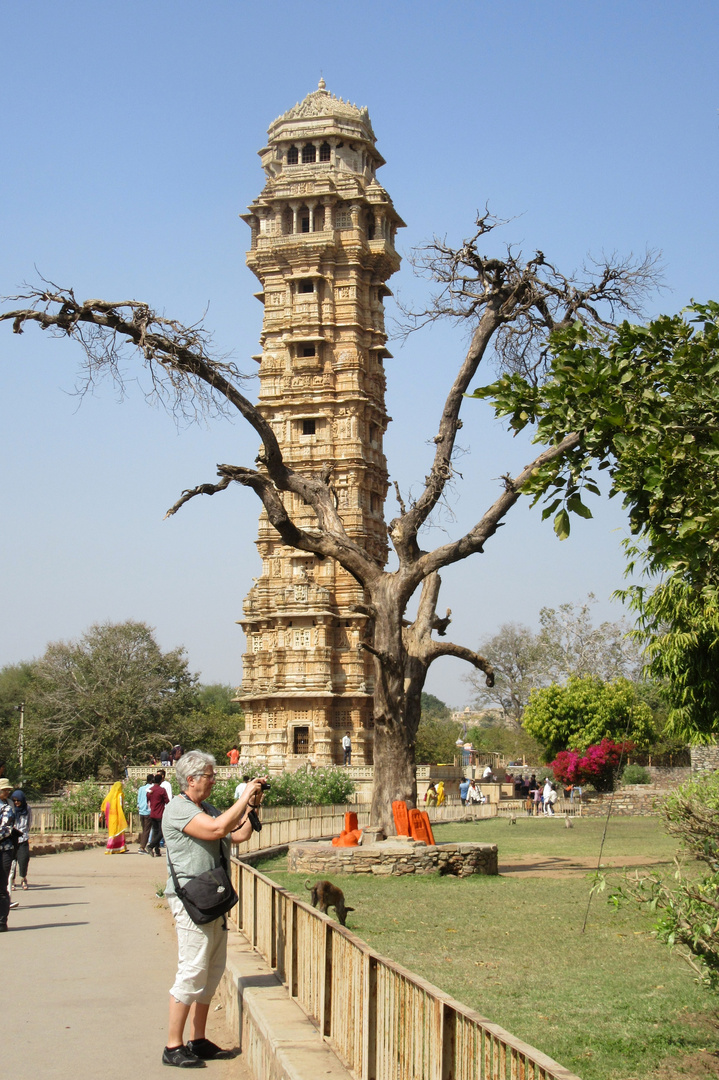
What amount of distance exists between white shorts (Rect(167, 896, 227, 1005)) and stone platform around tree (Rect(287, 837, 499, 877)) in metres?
9.13

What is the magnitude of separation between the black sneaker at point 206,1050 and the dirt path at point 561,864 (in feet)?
32.7

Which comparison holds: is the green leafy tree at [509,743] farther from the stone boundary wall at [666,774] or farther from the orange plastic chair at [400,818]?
the orange plastic chair at [400,818]

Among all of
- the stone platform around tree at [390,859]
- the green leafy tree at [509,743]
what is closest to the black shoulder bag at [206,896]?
the stone platform around tree at [390,859]

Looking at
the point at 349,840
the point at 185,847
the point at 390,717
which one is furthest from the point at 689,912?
the point at 390,717

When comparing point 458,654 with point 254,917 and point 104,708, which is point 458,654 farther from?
point 104,708

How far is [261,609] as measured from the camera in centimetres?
4338

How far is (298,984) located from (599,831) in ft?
67.1

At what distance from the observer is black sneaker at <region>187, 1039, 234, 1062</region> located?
584 centimetres

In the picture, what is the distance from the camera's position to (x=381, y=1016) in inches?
175

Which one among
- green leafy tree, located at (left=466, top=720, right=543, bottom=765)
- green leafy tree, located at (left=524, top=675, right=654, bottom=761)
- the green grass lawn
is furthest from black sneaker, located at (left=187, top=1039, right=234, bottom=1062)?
green leafy tree, located at (left=466, top=720, right=543, bottom=765)

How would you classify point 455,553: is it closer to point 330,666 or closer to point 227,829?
point 227,829

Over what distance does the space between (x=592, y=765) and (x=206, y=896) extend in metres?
36.6

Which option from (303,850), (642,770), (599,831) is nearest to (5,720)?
(642,770)

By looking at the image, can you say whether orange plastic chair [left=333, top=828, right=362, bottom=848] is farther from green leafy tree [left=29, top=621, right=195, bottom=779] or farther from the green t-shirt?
green leafy tree [left=29, top=621, right=195, bottom=779]
